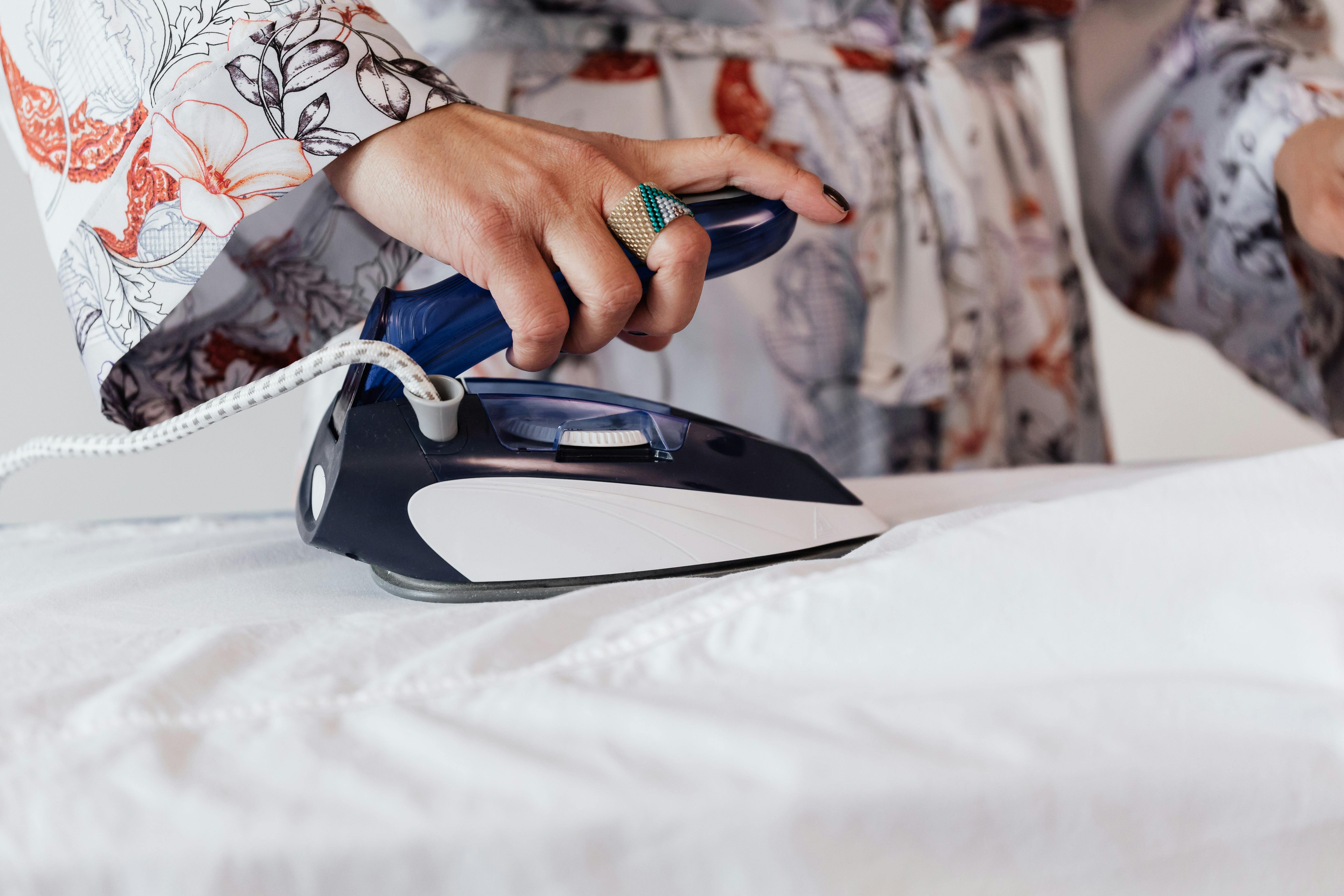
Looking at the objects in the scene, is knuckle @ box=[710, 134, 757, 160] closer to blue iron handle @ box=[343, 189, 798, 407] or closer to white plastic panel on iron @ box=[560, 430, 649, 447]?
blue iron handle @ box=[343, 189, 798, 407]

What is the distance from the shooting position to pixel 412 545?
405mm

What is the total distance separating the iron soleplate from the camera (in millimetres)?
414

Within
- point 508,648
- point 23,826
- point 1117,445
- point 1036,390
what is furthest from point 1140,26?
point 23,826

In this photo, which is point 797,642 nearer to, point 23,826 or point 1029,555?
point 1029,555

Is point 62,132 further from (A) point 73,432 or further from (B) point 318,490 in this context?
(A) point 73,432

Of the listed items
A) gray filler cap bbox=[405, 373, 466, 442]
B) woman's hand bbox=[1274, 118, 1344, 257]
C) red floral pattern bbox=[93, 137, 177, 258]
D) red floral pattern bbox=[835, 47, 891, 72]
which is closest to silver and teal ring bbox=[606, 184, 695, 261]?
gray filler cap bbox=[405, 373, 466, 442]

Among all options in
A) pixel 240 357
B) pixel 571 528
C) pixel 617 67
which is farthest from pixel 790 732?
pixel 617 67

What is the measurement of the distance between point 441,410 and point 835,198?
226 mm

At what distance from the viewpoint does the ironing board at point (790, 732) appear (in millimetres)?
184

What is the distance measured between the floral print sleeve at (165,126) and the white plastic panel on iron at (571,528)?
0.16m

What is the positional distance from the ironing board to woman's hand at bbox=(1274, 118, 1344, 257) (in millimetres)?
566

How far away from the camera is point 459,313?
0.43 m

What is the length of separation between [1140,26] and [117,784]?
3.42 feet

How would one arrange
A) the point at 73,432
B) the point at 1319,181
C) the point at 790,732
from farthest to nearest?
the point at 73,432, the point at 1319,181, the point at 790,732
